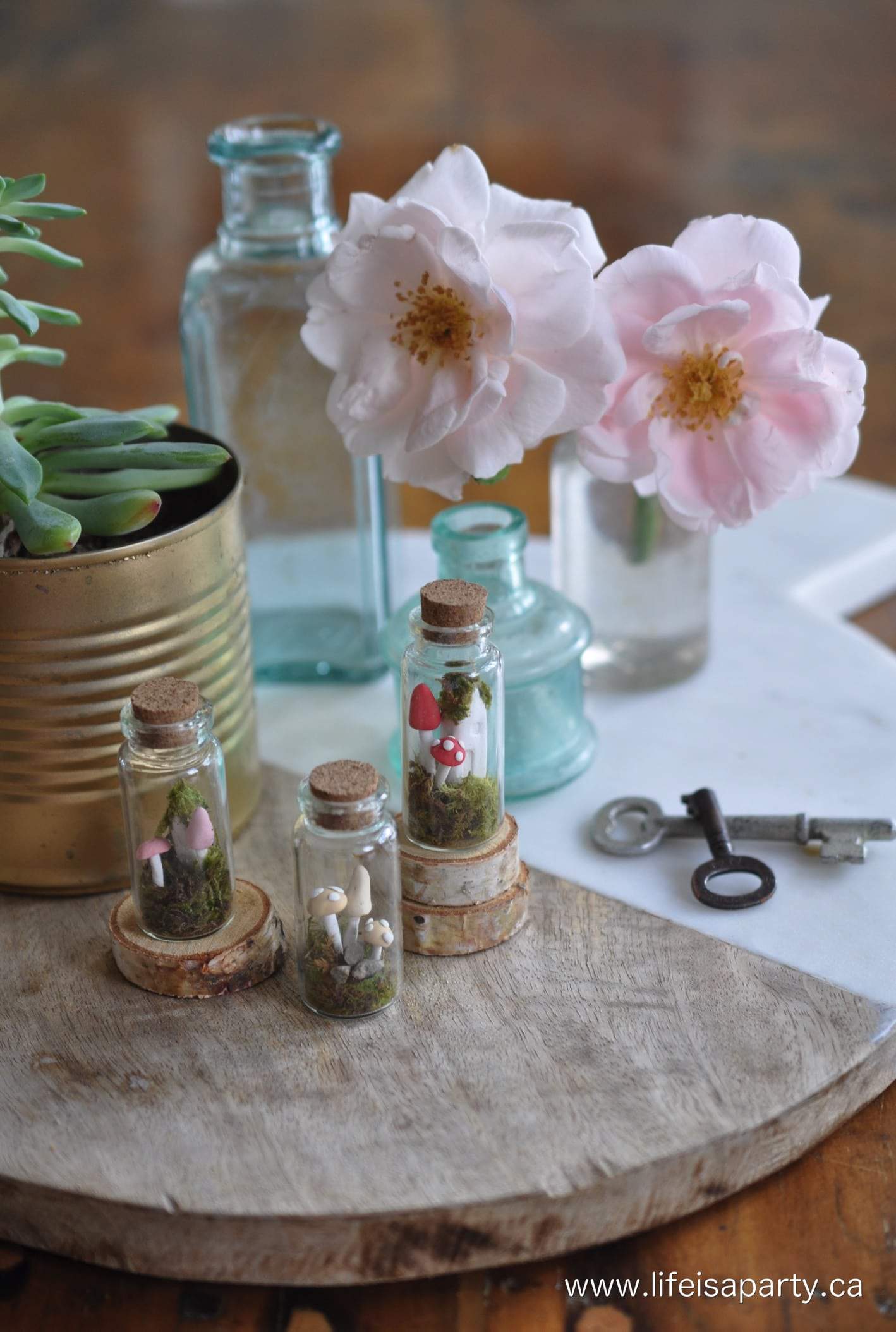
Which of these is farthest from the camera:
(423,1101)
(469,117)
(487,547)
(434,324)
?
(469,117)

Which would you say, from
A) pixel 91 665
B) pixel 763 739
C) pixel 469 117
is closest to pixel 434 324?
pixel 91 665

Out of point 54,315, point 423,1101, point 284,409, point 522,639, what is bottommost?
point 423,1101

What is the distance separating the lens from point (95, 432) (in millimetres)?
853

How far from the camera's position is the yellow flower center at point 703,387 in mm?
848

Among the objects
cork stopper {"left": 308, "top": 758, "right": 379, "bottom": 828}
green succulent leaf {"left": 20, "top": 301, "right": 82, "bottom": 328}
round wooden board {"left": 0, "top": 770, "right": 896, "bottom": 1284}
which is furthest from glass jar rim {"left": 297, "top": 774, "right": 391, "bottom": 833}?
green succulent leaf {"left": 20, "top": 301, "right": 82, "bottom": 328}

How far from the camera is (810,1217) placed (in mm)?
715

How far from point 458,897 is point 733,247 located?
40cm

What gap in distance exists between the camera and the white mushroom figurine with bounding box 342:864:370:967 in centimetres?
76

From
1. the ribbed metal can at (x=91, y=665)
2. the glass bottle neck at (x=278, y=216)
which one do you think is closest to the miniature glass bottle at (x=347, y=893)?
the ribbed metal can at (x=91, y=665)

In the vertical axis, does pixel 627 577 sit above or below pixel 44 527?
below

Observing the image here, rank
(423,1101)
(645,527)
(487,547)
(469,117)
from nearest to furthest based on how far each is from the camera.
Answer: (423,1101) < (487,547) < (645,527) < (469,117)

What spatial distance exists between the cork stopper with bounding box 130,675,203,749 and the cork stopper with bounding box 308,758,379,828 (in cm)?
8

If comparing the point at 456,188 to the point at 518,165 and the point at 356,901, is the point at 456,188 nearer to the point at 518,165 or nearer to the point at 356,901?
the point at 356,901

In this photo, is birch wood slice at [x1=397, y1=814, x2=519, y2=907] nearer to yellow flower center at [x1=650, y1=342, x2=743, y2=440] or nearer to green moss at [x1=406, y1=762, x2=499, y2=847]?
green moss at [x1=406, y1=762, x2=499, y2=847]
